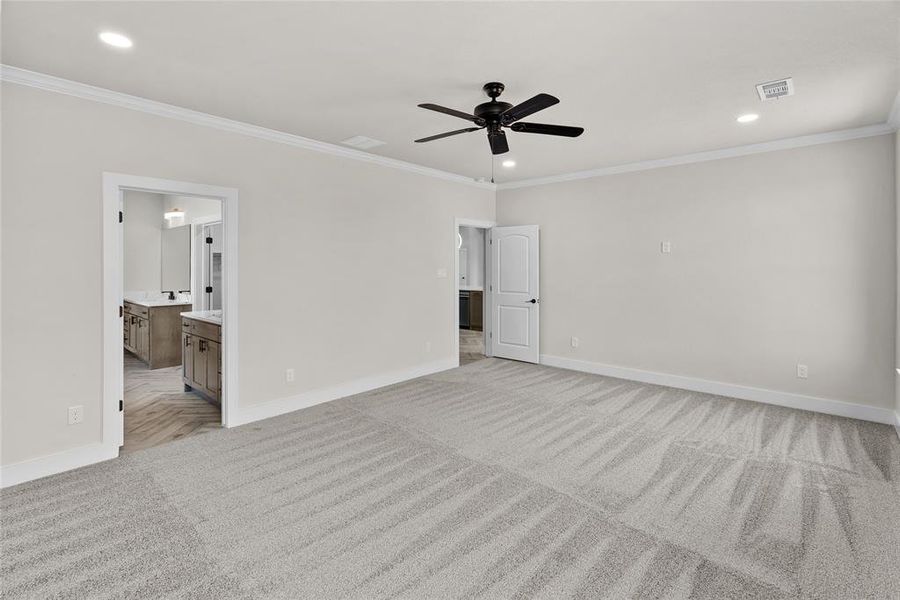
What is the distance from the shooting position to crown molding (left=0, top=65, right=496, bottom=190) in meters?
2.80

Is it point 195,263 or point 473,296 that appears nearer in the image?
point 195,263

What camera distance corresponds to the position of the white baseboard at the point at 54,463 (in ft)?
9.18

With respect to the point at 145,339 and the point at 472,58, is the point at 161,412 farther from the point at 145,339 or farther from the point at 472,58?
the point at 472,58

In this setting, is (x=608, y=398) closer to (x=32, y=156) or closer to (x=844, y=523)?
(x=844, y=523)

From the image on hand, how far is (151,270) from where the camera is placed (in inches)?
286

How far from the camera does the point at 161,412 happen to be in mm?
4242

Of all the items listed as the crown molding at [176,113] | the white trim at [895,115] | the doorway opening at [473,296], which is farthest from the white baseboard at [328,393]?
the white trim at [895,115]

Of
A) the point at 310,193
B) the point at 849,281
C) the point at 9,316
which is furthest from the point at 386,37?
the point at 849,281

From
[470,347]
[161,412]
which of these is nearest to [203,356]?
[161,412]

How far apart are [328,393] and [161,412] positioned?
1533 mm

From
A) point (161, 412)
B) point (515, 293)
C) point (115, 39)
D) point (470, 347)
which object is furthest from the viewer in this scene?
point (470, 347)

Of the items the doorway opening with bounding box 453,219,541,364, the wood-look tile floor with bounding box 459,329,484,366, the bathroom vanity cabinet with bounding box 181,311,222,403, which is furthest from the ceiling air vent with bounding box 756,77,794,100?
the bathroom vanity cabinet with bounding box 181,311,222,403

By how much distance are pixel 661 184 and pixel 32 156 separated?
5.55m

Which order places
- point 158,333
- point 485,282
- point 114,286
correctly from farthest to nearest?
1. point 485,282
2. point 158,333
3. point 114,286
